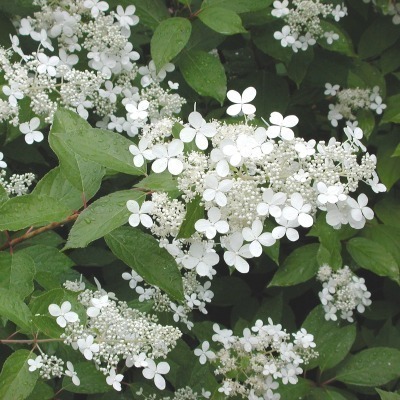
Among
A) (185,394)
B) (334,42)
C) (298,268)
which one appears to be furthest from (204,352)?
(334,42)

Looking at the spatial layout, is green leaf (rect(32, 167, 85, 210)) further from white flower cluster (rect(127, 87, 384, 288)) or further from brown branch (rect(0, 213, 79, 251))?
white flower cluster (rect(127, 87, 384, 288))

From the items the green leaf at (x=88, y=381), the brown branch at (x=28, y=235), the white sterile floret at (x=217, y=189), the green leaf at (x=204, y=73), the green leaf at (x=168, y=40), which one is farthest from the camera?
the green leaf at (x=204, y=73)

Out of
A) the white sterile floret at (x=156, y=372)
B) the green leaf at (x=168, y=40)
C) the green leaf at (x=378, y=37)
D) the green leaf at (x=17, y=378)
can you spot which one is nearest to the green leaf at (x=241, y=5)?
the green leaf at (x=168, y=40)

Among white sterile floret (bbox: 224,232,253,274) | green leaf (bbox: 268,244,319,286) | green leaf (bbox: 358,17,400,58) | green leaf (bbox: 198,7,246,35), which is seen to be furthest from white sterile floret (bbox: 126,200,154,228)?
green leaf (bbox: 358,17,400,58)

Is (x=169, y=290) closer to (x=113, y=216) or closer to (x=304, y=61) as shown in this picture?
(x=113, y=216)

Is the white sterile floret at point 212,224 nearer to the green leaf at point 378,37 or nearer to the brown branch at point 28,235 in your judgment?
the brown branch at point 28,235

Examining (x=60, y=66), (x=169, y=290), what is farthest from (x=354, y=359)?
(x=60, y=66)
